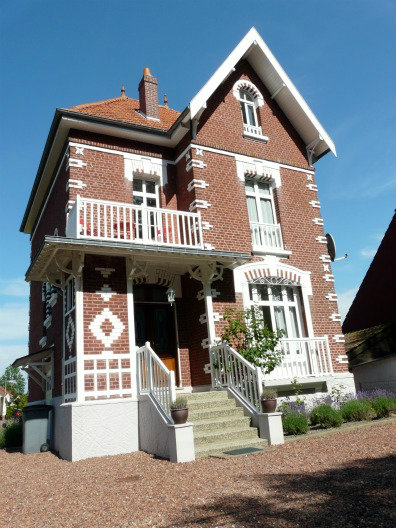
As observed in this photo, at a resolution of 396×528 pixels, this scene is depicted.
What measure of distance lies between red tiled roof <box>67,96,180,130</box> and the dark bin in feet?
25.8

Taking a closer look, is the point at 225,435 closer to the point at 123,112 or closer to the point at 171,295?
the point at 171,295

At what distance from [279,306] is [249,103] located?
6.67 metres

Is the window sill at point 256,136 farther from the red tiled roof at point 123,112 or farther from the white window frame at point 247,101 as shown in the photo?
the red tiled roof at point 123,112

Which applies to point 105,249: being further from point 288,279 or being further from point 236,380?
point 288,279

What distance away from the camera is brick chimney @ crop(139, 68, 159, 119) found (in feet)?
47.1

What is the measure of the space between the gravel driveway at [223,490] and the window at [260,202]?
22.6 ft

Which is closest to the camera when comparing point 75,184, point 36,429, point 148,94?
point 36,429

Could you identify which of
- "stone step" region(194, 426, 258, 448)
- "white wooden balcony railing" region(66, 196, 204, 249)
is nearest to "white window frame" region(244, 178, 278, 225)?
"white wooden balcony railing" region(66, 196, 204, 249)

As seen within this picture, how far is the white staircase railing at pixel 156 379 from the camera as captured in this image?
8250 mm

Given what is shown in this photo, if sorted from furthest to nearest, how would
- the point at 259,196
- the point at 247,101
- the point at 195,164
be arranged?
1. the point at 247,101
2. the point at 259,196
3. the point at 195,164

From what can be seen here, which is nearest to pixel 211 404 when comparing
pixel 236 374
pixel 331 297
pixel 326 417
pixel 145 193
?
pixel 236 374

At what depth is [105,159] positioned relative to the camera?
11.9m

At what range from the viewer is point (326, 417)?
369 inches

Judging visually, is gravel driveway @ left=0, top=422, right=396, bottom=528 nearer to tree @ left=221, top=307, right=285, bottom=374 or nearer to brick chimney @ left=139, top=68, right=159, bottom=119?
tree @ left=221, top=307, right=285, bottom=374
